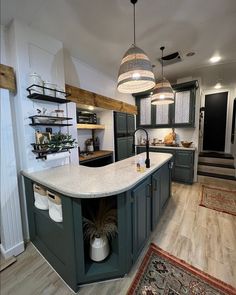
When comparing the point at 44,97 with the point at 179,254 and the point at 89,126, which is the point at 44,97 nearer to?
the point at 89,126

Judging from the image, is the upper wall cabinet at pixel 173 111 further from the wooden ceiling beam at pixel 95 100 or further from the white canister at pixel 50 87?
the white canister at pixel 50 87

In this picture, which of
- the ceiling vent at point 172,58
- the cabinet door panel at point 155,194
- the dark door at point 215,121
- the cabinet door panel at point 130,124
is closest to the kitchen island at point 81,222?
the cabinet door panel at point 155,194

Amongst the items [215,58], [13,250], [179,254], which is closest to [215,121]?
[215,58]

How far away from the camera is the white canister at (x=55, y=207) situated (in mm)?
1353

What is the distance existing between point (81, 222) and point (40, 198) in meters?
0.66

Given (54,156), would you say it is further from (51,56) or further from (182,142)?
(182,142)

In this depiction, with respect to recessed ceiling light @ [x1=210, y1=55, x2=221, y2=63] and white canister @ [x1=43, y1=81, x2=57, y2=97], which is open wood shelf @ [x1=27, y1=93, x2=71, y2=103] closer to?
white canister @ [x1=43, y1=81, x2=57, y2=97]

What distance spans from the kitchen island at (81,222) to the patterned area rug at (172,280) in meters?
0.16

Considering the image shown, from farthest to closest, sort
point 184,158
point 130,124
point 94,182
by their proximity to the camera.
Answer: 1. point 130,124
2. point 184,158
3. point 94,182

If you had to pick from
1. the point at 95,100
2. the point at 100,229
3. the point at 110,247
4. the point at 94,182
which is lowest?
the point at 110,247

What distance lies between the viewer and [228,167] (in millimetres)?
4348

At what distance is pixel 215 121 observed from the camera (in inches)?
232

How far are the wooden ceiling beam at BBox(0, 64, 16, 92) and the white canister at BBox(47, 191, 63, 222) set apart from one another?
1.29 meters

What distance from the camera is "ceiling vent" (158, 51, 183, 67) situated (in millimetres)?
2628
